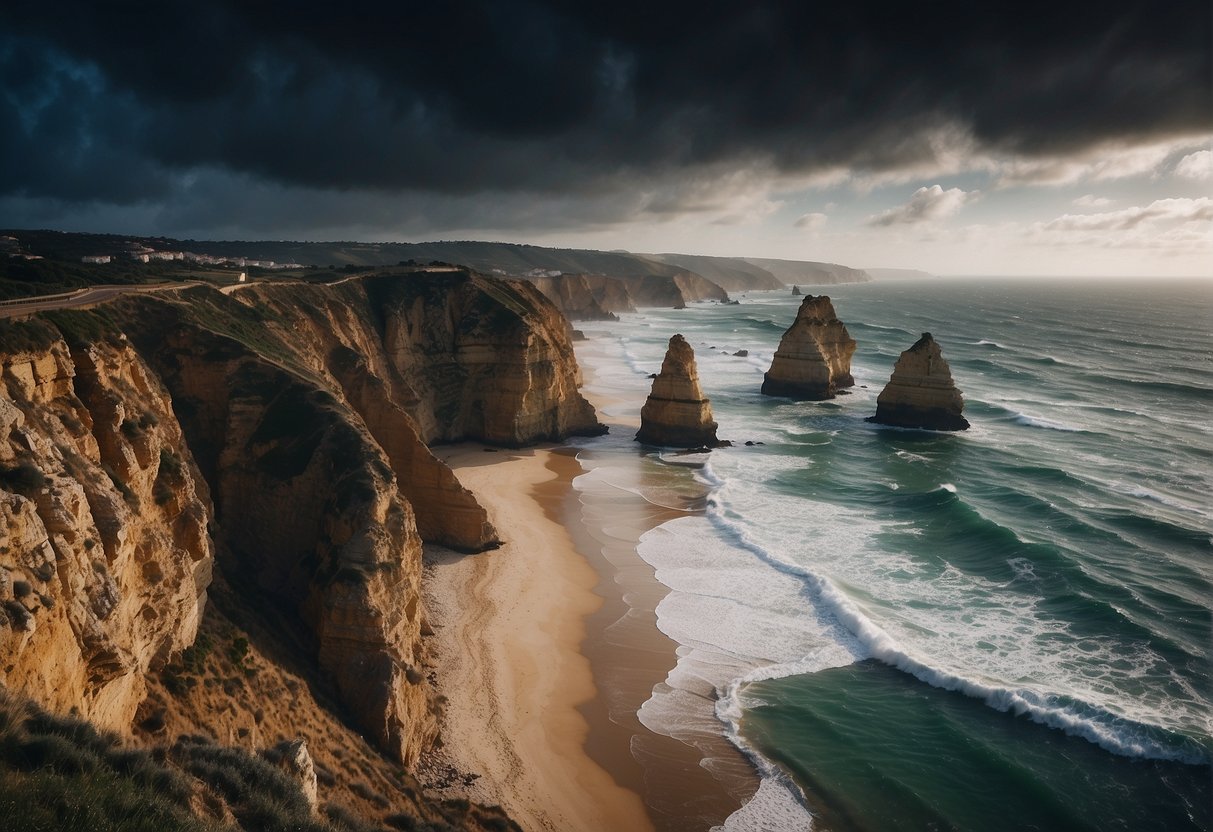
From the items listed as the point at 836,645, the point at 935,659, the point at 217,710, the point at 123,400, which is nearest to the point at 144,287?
the point at 123,400

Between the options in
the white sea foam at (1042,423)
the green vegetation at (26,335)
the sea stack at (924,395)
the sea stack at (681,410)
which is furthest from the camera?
the white sea foam at (1042,423)

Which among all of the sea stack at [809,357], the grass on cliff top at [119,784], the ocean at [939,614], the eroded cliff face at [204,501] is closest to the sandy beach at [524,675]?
the eroded cliff face at [204,501]

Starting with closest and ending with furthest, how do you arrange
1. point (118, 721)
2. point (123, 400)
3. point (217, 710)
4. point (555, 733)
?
1. point (118, 721)
2. point (217, 710)
3. point (123, 400)
4. point (555, 733)

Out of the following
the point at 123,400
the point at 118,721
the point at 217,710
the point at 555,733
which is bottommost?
the point at 555,733

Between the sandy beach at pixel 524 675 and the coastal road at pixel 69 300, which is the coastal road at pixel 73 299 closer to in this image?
the coastal road at pixel 69 300

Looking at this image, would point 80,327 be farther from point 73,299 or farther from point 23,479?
point 73,299

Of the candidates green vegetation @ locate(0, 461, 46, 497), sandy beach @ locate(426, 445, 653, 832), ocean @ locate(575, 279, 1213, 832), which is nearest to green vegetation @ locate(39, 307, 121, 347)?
green vegetation @ locate(0, 461, 46, 497)

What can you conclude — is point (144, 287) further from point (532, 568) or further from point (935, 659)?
→ point (935, 659)
